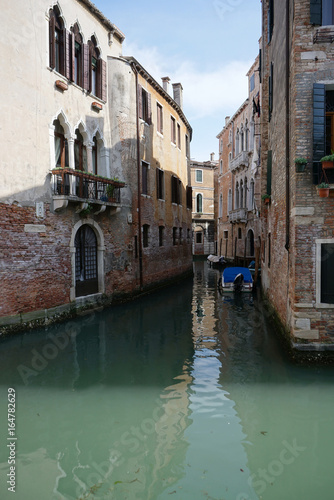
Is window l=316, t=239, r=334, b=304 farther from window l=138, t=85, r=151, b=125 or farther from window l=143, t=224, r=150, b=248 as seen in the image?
window l=138, t=85, r=151, b=125

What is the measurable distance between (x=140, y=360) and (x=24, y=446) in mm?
3043

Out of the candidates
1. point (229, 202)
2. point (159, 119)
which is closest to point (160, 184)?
point (159, 119)

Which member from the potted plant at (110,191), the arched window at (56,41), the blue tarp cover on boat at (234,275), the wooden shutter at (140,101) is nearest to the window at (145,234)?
the blue tarp cover on boat at (234,275)

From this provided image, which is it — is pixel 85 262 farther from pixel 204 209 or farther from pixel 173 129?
pixel 204 209

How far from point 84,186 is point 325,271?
6.76 m

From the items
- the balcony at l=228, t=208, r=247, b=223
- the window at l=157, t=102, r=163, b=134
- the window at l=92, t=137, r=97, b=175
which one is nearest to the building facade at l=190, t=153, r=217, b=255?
the balcony at l=228, t=208, r=247, b=223

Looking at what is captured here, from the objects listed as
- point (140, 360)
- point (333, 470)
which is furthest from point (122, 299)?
point (333, 470)

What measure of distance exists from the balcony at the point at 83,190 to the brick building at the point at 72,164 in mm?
30

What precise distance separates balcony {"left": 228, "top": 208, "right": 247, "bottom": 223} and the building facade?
10.9 meters

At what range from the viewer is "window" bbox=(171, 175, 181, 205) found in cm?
1895

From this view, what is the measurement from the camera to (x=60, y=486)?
11.5ft

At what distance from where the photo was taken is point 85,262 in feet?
37.0

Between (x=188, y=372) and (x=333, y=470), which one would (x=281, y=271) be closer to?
(x=188, y=372)

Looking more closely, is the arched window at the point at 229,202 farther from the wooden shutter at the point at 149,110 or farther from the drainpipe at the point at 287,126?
the drainpipe at the point at 287,126
